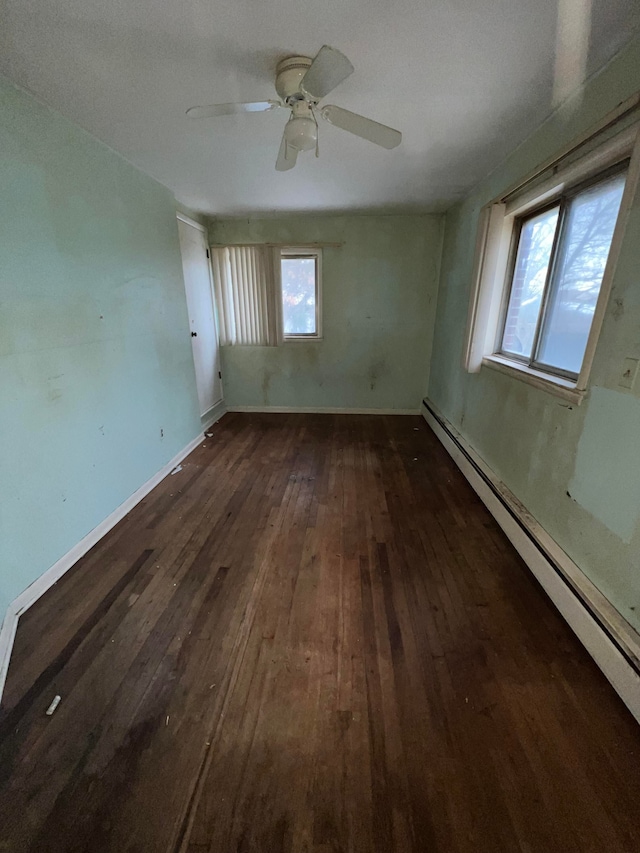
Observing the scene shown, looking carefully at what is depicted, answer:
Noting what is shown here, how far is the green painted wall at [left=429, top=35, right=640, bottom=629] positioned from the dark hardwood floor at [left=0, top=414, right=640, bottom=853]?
371 mm

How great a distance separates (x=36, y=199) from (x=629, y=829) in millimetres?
3346

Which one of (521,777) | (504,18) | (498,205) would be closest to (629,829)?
(521,777)

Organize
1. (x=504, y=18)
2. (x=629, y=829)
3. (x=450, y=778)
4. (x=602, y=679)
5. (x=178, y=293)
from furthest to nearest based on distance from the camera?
(x=178, y=293)
(x=602, y=679)
(x=504, y=18)
(x=450, y=778)
(x=629, y=829)

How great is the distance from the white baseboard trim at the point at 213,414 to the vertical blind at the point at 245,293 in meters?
0.86

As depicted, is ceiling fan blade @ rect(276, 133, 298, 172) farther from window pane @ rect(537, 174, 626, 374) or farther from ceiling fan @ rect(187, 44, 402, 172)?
window pane @ rect(537, 174, 626, 374)

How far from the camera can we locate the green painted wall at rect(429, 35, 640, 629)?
1.33 meters

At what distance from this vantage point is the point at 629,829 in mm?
950

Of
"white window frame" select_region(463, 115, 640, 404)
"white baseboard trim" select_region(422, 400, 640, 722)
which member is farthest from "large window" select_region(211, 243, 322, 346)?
"white baseboard trim" select_region(422, 400, 640, 722)

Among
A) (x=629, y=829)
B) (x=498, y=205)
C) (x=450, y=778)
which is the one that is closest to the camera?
(x=629, y=829)

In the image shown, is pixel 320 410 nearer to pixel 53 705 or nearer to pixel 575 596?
pixel 575 596

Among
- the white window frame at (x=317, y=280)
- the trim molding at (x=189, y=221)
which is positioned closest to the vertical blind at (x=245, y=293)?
the white window frame at (x=317, y=280)

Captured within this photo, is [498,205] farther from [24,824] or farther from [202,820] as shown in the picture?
[24,824]

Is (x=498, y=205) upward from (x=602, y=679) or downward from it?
upward

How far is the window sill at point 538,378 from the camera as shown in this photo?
5.47 feet
